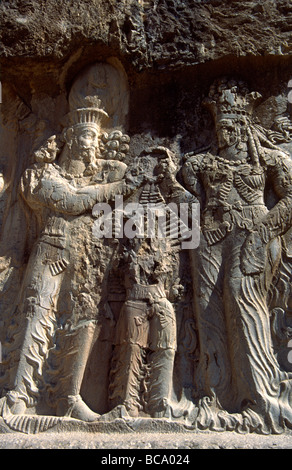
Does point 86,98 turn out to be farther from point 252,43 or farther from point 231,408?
point 231,408

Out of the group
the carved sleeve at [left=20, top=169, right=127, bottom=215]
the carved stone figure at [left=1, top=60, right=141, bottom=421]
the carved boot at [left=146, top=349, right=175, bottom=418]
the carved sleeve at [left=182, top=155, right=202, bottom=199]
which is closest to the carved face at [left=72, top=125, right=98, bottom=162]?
the carved stone figure at [left=1, top=60, right=141, bottom=421]

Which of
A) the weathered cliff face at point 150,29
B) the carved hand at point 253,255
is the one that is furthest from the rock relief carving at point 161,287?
the weathered cliff face at point 150,29

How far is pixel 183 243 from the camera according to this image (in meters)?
5.00

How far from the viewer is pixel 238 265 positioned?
→ 477cm

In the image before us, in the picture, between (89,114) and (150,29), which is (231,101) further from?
(89,114)

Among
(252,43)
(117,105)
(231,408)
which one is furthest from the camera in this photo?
(117,105)

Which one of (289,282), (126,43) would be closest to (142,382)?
(289,282)

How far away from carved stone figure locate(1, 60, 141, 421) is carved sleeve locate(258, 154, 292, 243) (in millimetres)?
1218

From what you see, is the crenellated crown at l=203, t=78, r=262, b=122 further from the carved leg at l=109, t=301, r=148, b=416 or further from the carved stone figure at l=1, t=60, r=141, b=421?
the carved leg at l=109, t=301, r=148, b=416

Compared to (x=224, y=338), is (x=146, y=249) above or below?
Result: above

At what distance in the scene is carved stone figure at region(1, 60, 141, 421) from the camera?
15.3 ft

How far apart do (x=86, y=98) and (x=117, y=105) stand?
31 cm
